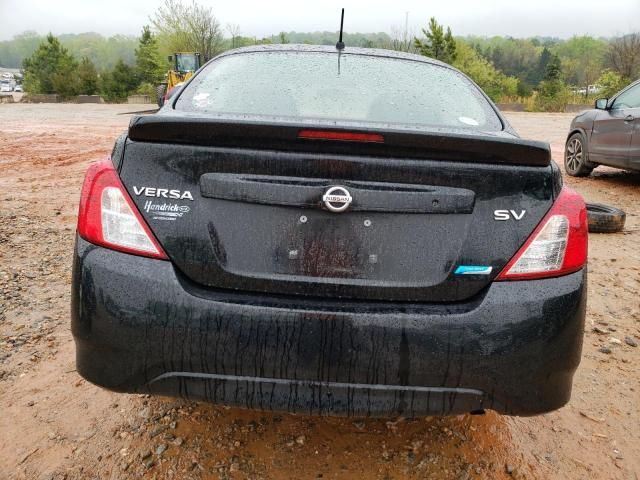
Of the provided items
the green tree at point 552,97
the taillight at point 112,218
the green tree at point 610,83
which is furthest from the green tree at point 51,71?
the taillight at point 112,218

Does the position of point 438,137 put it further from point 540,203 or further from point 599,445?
point 599,445

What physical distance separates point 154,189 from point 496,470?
1.58 meters

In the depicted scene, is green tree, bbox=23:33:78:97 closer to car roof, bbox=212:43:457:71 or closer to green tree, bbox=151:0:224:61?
green tree, bbox=151:0:224:61

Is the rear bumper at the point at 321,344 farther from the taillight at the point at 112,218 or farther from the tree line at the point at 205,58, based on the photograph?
the tree line at the point at 205,58

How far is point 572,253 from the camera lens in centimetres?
179

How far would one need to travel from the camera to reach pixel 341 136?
1708mm

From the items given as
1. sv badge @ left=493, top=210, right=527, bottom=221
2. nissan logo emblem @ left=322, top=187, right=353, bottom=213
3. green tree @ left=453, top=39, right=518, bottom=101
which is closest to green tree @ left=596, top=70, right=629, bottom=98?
green tree @ left=453, top=39, right=518, bottom=101

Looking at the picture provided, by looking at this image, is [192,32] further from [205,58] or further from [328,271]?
[328,271]

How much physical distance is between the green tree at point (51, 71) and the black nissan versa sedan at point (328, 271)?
166 ft

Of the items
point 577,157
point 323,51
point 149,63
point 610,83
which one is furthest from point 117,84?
point 323,51

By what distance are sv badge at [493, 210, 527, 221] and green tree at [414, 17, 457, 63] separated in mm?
44835

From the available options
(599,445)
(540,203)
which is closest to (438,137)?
(540,203)

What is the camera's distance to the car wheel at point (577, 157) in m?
8.66

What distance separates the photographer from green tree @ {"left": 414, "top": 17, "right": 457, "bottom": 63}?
4359cm
